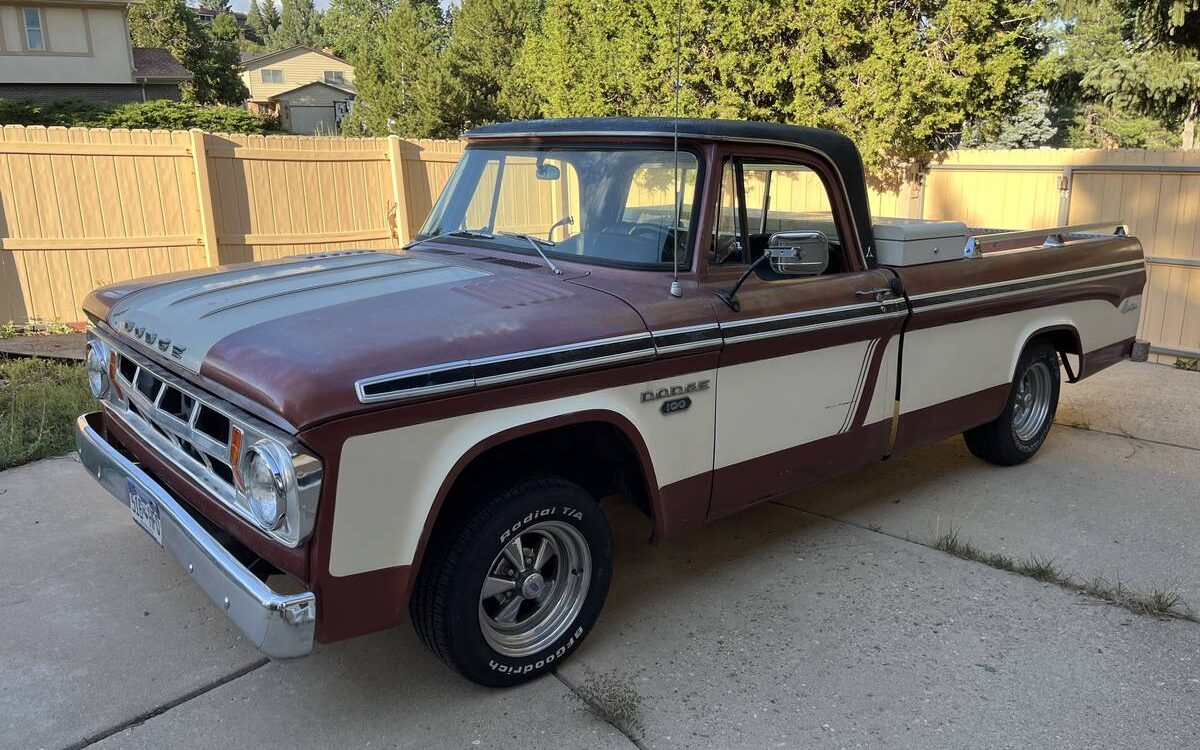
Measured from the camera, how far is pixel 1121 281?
19.1ft

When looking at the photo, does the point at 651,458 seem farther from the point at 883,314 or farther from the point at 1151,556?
the point at 1151,556

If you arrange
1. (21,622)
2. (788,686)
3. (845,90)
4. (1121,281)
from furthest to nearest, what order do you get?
1. (845,90)
2. (1121,281)
3. (21,622)
4. (788,686)

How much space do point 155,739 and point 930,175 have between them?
34.8 ft

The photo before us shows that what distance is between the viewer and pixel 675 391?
3.39 m

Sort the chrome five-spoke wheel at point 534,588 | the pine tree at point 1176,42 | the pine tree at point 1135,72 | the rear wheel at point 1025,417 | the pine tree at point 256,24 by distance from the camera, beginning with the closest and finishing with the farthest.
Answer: the chrome five-spoke wheel at point 534,588 → the rear wheel at point 1025,417 → the pine tree at point 1176,42 → the pine tree at point 1135,72 → the pine tree at point 256,24

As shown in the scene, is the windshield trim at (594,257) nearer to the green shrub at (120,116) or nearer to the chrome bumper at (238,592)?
the chrome bumper at (238,592)

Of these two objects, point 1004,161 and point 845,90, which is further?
point 845,90

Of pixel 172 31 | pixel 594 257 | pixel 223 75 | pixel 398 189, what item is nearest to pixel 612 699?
pixel 594 257

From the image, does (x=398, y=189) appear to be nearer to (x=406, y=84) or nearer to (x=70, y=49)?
(x=406, y=84)

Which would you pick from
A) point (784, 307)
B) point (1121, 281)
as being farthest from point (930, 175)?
point (784, 307)

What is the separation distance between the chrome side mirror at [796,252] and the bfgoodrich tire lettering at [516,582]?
1212 mm

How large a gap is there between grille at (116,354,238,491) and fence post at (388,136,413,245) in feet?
26.3

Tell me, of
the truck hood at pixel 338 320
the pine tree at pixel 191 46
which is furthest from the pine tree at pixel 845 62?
the pine tree at pixel 191 46

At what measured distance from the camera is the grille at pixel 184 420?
287 cm
